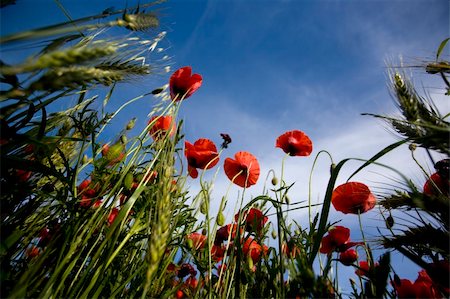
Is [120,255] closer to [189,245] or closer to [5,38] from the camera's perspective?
[189,245]

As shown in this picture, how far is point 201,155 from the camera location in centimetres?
164

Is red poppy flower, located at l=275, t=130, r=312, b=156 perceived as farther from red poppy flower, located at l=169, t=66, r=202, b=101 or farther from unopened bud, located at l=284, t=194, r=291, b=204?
red poppy flower, located at l=169, t=66, r=202, b=101

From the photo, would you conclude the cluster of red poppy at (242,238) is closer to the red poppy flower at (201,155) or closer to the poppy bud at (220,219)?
the poppy bud at (220,219)

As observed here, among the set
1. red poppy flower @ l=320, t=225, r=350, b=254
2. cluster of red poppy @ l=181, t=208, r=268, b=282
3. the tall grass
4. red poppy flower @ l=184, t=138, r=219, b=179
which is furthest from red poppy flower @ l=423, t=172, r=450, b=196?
red poppy flower @ l=184, t=138, r=219, b=179

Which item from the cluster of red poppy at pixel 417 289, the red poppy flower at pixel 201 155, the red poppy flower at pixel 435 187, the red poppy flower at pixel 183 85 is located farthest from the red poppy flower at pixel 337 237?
the red poppy flower at pixel 183 85

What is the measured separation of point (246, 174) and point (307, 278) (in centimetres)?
136

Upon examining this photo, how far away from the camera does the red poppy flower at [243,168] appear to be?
73.4 inches

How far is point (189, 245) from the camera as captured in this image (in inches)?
56.3

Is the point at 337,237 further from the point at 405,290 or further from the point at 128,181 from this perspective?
the point at 128,181

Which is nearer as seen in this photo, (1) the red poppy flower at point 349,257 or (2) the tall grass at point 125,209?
(2) the tall grass at point 125,209

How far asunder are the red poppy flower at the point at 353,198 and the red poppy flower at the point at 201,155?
693 mm

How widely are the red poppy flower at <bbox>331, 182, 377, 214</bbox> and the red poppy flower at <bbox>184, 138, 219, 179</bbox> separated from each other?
693 mm

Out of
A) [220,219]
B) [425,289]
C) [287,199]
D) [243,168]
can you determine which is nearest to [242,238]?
[220,219]

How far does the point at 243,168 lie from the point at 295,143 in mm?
406
